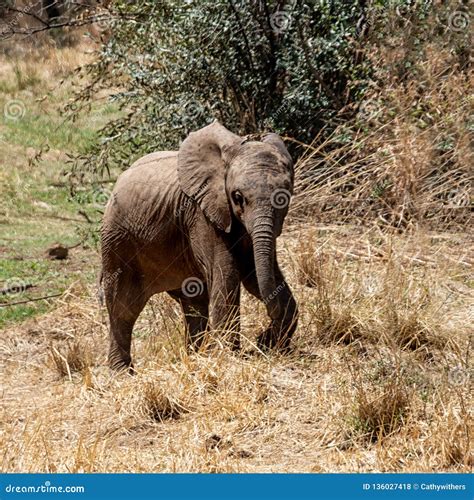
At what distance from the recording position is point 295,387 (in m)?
7.08

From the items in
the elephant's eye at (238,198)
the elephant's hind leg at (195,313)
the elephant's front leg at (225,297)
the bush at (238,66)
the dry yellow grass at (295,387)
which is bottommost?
the dry yellow grass at (295,387)

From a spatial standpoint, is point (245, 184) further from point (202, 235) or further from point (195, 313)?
point (195, 313)

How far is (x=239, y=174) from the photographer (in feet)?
23.4

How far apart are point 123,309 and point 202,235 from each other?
1.14m

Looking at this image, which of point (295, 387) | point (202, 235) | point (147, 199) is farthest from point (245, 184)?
point (295, 387)

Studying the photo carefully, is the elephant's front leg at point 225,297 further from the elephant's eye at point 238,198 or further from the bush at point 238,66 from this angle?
the bush at point 238,66

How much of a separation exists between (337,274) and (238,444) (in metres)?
2.64

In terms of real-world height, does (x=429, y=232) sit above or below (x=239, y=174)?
below

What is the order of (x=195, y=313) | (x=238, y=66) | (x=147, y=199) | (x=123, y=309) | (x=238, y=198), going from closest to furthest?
(x=238, y=198), (x=147, y=199), (x=195, y=313), (x=123, y=309), (x=238, y=66)

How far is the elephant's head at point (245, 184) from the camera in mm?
6961

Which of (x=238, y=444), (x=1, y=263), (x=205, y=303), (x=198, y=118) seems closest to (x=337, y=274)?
(x=205, y=303)

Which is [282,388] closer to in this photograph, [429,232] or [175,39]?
[429,232]

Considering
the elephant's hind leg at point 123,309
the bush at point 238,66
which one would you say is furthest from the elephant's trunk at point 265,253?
the bush at point 238,66

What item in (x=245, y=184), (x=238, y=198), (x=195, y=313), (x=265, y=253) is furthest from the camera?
(x=195, y=313)
